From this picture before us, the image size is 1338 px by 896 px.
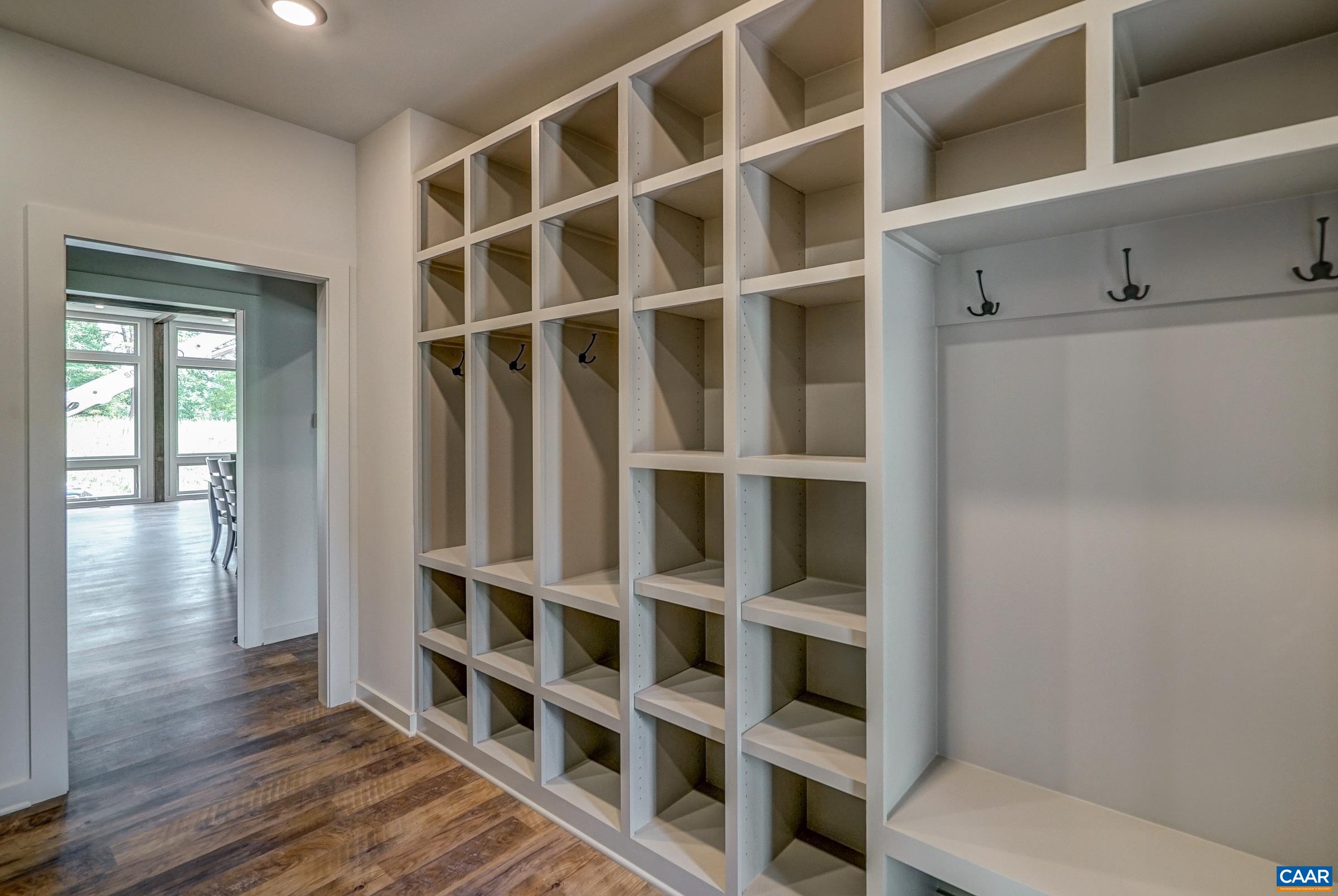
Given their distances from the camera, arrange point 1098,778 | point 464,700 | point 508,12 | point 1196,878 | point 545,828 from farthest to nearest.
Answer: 1. point 464,700
2. point 545,828
3. point 508,12
4. point 1098,778
5. point 1196,878

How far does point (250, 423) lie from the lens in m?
3.98

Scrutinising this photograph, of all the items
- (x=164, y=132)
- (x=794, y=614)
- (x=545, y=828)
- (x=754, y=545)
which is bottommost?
(x=545, y=828)

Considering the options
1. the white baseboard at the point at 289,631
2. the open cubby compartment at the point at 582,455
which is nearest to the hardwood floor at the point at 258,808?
the white baseboard at the point at 289,631

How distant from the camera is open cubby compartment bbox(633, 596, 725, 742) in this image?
6.09 feet

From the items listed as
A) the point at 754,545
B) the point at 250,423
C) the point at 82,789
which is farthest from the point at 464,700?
the point at 250,423

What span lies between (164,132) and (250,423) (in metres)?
1.91

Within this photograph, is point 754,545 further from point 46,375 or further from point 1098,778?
point 46,375

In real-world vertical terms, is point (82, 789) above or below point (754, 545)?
below

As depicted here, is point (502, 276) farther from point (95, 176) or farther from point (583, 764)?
point (583, 764)

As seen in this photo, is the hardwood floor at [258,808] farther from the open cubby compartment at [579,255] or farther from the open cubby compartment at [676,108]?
the open cubby compartment at [676,108]

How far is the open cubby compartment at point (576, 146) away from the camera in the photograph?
7.08ft

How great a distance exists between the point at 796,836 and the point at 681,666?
0.60 metres

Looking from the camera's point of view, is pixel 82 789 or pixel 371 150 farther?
pixel 371 150

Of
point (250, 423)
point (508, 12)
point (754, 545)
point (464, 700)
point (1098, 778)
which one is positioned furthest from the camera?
point (250, 423)
